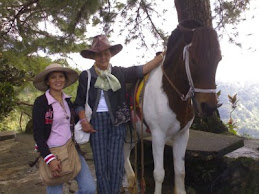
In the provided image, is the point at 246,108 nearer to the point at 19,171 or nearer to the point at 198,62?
the point at 19,171

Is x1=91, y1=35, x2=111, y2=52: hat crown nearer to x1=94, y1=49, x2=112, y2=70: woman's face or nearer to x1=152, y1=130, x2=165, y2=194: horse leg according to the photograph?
x1=94, y1=49, x2=112, y2=70: woman's face

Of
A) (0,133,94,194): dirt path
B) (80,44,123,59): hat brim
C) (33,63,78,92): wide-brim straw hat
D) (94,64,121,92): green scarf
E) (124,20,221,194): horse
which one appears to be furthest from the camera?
(0,133,94,194): dirt path

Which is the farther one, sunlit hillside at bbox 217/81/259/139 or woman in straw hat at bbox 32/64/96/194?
sunlit hillside at bbox 217/81/259/139

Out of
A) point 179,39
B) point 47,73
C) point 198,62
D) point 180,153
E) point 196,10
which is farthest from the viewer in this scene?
point 196,10

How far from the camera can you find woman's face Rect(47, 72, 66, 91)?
2.18 meters

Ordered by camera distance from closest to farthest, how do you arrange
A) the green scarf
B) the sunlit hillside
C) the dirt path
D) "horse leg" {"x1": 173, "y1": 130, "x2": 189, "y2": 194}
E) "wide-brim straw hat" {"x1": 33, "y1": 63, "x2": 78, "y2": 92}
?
"wide-brim straw hat" {"x1": 33, "y1": 63, "x2": 78, "y2": 92}
the green scarf
"horse leg" {"x1": 173, "y1": 130, "x2": 189, "y2": 194}
the dirt path
the sunlit hillside

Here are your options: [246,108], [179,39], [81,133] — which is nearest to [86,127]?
[81,133]

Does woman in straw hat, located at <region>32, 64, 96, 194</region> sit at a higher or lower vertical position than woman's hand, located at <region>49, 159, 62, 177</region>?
higher

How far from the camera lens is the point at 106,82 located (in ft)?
7.73

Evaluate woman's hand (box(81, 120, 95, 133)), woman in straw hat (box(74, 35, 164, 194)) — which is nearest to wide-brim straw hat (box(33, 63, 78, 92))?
woman in straw hat (box(74, 35, 164, 194))

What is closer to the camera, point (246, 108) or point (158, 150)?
point (158, 150)

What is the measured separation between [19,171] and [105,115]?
2735mm

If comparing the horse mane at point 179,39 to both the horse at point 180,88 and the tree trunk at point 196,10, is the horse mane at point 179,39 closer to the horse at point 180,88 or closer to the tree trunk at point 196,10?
the horse at point 180,88

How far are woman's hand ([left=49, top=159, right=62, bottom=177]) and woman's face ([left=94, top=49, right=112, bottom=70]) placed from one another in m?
0.96
